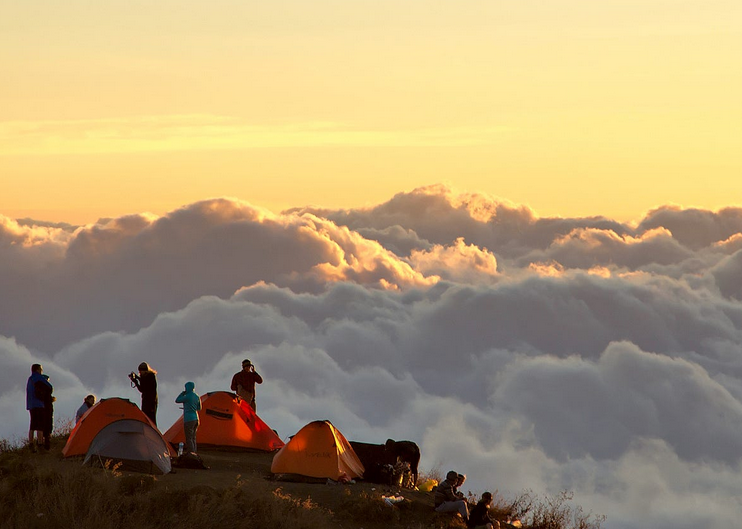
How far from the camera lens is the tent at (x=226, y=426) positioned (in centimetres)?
2992

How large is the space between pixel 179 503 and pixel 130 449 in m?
2.75

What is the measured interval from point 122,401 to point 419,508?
7912 millimetres

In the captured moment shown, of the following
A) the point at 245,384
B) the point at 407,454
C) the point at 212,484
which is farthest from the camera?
the point at 245,384

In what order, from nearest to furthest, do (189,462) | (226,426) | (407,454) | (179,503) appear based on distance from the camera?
(179,503) < (189,462) < (407,454) < (226,426)

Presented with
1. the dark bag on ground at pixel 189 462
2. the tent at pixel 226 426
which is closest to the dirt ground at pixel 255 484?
the dark bag on ground at pixel 189 462

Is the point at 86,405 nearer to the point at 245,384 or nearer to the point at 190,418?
the point at 190,418

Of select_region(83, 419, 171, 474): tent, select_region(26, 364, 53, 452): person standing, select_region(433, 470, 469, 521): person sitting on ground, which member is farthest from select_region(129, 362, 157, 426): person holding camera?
select_region(433, 470, 469, 521): person sitting on ground

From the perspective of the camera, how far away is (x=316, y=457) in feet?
88.3

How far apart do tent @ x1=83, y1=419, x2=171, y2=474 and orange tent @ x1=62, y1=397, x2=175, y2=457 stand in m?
0.51

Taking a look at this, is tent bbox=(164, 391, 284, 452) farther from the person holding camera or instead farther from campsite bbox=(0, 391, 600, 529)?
the person holding camera

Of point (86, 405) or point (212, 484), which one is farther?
point (86, 405)

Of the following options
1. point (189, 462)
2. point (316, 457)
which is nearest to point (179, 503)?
A: point (189, 462)

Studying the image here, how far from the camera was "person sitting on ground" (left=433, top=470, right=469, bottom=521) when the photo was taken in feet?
80.7

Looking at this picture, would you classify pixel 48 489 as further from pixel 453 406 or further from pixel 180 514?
pixel 453 406
